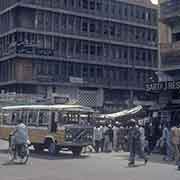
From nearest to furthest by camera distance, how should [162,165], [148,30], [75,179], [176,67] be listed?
[75,179] < [162,165] < [176,67] < [148,30]

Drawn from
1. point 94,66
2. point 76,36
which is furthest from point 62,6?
point 94,66

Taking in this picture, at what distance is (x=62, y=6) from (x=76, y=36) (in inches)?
174

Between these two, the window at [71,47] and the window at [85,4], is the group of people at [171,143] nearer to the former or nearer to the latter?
the window at [71,47]

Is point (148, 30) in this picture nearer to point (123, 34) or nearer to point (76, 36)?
point (123, 34)

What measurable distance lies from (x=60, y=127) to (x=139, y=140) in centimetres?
493

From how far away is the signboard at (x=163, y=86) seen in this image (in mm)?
26781

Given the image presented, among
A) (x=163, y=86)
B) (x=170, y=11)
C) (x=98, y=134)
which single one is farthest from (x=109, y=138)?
(x=170, y=11)

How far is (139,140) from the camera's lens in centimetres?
1798

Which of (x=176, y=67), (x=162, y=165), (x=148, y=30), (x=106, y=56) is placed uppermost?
(x=148, y=30)

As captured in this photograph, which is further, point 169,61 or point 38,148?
point 169,61

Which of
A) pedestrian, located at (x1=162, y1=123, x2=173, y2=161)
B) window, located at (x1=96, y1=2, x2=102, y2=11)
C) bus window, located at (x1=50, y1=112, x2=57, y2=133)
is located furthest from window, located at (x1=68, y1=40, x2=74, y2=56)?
pedestrian, located at (x1=162, y1=123, x2=173, y2=161)

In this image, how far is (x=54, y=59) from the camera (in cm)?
6088

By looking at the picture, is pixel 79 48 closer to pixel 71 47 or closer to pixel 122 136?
pixel 71 47

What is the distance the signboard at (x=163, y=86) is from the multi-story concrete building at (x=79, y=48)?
26.4 m
